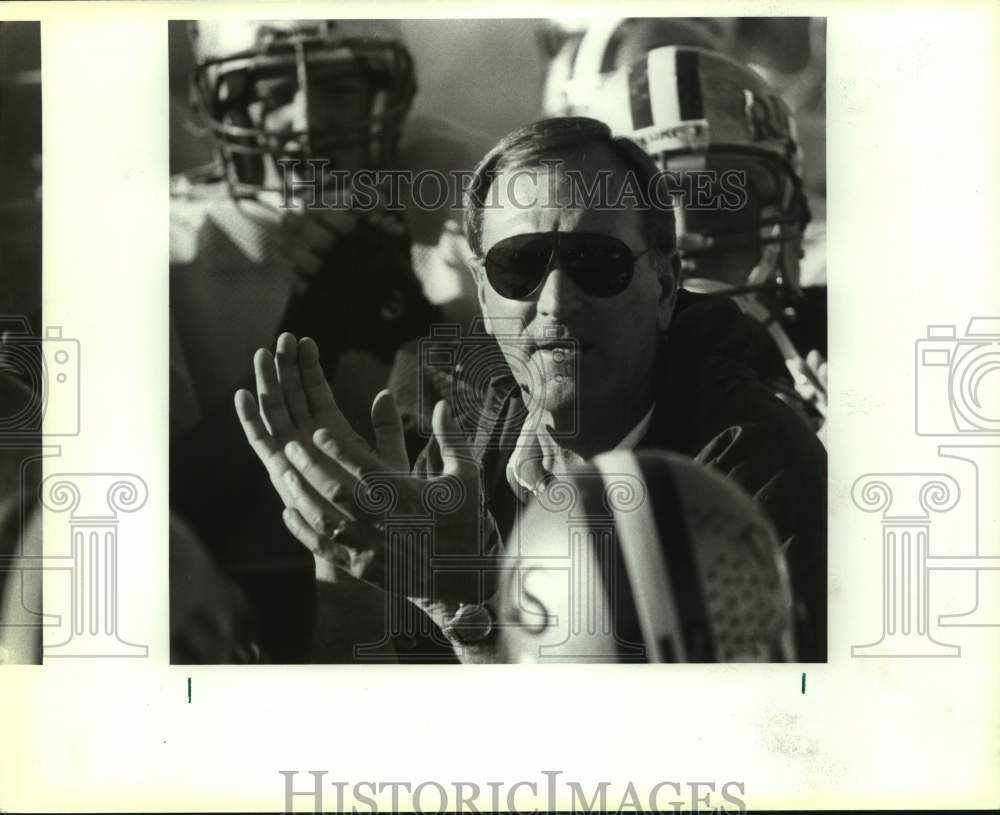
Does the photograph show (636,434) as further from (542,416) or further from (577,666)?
(577,666)

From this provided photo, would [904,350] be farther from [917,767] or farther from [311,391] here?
[311,391]

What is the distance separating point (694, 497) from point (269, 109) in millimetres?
1421

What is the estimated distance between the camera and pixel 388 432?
7.71ft

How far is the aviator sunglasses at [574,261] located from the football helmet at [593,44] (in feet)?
1.04

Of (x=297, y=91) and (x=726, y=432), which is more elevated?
(x=297, y=91)

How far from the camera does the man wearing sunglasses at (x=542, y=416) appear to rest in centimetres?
235

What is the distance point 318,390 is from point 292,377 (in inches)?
2.9

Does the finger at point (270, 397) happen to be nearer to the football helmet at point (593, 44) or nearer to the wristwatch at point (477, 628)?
the wristwatch at point (477, 628)

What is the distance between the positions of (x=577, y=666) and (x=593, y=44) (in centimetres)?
153

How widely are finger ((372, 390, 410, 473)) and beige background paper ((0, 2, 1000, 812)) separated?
0.52m

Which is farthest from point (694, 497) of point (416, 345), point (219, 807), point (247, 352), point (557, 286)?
A: point (219, 807)

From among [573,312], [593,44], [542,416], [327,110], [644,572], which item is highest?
[593,44]

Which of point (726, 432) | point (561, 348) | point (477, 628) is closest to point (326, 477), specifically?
point (477, 628)

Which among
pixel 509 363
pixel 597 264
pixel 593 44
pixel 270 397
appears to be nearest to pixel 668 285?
pixel 597 264
